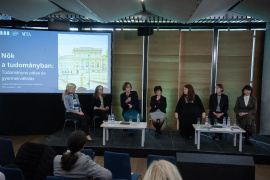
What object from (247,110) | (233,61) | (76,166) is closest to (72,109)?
(76,166)

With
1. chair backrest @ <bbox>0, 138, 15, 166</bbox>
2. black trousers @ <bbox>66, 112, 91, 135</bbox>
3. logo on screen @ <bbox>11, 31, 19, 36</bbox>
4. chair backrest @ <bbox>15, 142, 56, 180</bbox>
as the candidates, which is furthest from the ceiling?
chair backrest @ <bbox>15, 142, 56, 180</bbox>

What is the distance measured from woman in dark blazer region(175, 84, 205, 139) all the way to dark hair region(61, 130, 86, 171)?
3.88m

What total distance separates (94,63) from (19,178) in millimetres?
4720

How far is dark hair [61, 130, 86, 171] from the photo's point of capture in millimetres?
2046

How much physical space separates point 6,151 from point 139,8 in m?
4.30

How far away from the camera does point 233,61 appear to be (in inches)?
264

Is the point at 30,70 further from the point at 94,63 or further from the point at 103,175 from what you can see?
the point at 103,175

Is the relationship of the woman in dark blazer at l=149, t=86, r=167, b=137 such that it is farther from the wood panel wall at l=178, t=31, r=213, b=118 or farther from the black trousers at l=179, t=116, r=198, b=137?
the wood panel wall at l=178, t=31, r=213, b=118

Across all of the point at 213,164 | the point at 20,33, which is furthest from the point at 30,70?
the point at 213,164

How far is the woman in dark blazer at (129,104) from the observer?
611cm

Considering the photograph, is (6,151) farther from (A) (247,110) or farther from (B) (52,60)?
(A) (247,110)

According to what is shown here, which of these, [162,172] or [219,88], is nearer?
[162,172]

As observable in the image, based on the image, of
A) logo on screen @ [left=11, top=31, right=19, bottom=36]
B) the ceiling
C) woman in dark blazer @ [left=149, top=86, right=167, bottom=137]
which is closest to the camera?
the ceiling

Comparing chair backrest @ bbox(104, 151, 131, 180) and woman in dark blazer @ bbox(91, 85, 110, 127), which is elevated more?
woman in dark blazer @ bbox(91, 85, 110, 127)
